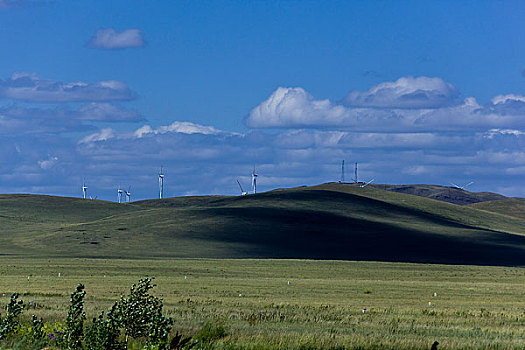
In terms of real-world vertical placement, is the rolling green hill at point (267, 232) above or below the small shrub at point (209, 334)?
above

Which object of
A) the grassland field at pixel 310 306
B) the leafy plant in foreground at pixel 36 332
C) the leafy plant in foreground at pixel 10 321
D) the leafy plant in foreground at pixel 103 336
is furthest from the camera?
the grassland field at pixel 310 306

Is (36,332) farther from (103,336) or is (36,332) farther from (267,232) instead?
(267,232)

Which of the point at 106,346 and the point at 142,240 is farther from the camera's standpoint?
the point at 142,240

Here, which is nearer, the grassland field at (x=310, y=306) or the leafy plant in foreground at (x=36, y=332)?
the leafy plant in foreground at (x=36, y=332)

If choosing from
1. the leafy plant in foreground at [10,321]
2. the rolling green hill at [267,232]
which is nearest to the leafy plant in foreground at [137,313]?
the leafy plant in foreground at [10,321]

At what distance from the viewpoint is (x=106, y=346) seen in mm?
19094

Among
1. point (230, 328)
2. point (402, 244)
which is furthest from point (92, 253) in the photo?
point (230, 328)

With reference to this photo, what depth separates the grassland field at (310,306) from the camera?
23828 mm

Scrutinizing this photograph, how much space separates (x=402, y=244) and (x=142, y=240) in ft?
132

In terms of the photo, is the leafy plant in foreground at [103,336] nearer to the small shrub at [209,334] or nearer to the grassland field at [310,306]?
→ the grassland field at [310,306]

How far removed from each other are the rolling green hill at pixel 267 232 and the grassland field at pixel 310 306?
41.1m

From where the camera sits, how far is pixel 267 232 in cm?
14588

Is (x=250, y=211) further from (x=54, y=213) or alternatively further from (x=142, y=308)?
(x=142, y=308)

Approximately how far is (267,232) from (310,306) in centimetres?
10726
